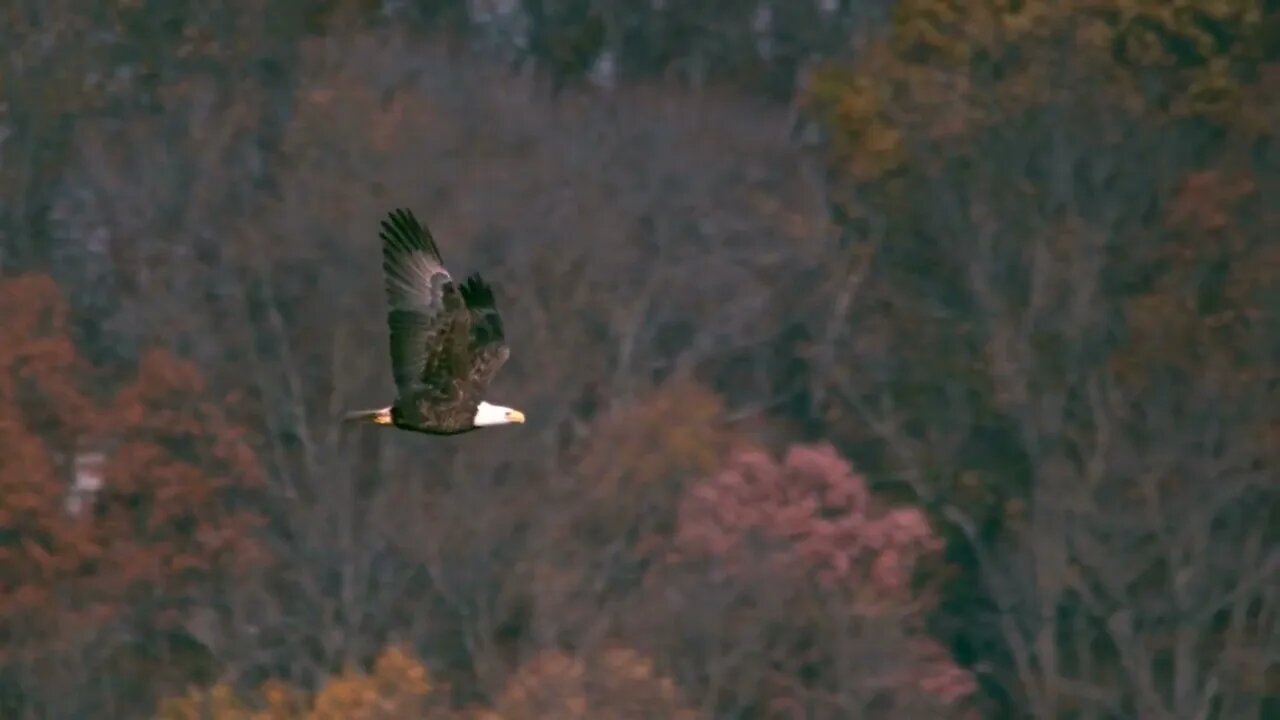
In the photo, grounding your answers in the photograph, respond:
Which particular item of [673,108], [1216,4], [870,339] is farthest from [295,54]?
[1216,4]

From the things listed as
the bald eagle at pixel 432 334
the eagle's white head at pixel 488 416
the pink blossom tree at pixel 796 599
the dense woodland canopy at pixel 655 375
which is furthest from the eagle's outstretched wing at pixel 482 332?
the pink blossom tree at pixel 796 599

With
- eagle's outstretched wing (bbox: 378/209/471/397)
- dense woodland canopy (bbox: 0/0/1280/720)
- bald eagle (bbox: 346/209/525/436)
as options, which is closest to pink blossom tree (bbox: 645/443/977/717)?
dense woodland canopy (bbox: 0/0/1280/720)

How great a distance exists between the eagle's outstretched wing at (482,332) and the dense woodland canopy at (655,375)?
1235cm

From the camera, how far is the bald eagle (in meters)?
16.7

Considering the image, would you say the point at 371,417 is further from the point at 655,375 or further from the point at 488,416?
the point at 655,375

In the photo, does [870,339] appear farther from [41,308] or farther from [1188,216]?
[41,308]

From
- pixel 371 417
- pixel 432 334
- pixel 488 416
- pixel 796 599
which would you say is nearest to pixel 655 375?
pixel 796 599

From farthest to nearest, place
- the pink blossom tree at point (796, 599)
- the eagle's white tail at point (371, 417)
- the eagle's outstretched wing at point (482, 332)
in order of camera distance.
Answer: the pink blossom tree at point (796, 599) < the eagle's outstretched wing at point (482, 332) < the eagle's white tail at point (371, 417)

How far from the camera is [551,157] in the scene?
3478 cm

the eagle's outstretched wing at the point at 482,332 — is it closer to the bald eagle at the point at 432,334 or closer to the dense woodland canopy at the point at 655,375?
the bald eagle at the point at 432,334

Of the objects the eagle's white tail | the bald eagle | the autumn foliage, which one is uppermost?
the bald eagle

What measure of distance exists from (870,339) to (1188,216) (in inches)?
134

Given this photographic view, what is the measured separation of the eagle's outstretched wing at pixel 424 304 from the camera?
1667cm

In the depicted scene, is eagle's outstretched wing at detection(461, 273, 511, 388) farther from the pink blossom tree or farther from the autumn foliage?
the autumn foliage
